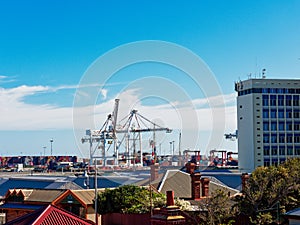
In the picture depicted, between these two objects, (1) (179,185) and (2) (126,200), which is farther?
(1) (179,185)

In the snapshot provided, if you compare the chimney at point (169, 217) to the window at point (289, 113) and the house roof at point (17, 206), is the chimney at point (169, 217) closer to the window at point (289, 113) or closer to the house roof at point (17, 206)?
the house roof at point (17, 206)

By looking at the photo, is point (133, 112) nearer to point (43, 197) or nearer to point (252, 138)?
point (252, 138)

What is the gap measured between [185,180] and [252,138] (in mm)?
Answer: 49270

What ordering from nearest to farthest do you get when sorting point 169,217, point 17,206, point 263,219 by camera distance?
point 169,217, point 263,219, point 17,206

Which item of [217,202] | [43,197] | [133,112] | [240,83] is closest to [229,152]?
[133,112]

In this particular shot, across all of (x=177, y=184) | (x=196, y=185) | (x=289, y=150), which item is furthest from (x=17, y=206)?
(x=289, y=150)

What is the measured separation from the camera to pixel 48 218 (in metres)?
24.9

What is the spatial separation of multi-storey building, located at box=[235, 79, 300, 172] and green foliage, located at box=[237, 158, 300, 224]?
62.7 meters

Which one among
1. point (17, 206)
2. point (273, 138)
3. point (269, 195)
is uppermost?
point (273, 138)

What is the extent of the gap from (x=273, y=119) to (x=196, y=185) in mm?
57836

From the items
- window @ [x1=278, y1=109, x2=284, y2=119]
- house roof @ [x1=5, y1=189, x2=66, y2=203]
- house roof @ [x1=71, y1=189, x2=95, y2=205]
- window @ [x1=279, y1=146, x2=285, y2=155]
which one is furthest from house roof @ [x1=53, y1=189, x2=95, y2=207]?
window @ [x1=279, y1=146, x2=285, y2=155]

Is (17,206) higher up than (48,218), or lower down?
lower down

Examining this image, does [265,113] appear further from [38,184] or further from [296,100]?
[38,184]

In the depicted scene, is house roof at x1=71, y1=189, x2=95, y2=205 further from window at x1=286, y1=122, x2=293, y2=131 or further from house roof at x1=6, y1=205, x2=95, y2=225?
window at x1=286, y1=122, x2=293, y2=131
